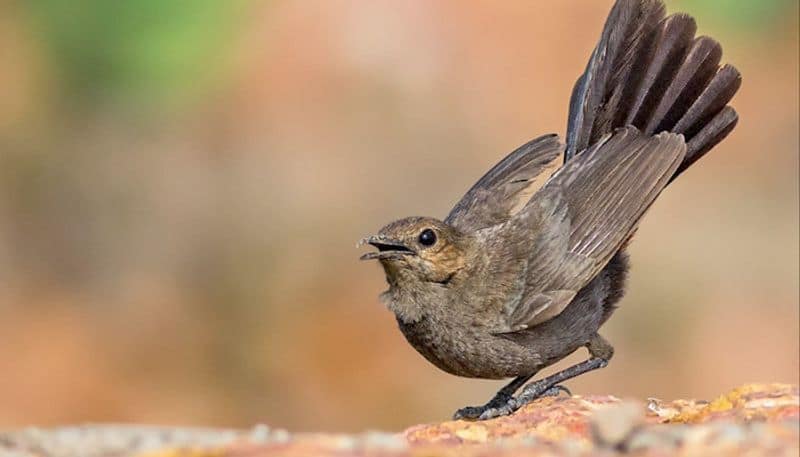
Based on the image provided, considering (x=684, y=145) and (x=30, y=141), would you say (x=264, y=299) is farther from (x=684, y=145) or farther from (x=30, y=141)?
(x=684, y=145)

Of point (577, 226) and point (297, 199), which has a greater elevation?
point (297, 199)

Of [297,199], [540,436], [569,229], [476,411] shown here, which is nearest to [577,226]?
[569,229]

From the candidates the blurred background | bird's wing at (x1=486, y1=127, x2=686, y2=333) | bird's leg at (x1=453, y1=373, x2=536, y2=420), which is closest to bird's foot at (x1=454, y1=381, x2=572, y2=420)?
bird's leg at (x1=453, y1=373, x2=536, y2=420)

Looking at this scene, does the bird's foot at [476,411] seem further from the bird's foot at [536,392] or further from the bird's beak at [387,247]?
the bird's beak at [387,247]

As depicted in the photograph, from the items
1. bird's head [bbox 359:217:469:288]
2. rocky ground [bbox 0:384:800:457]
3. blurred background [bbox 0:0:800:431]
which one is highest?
blurred background [bbox 0:0:800:431]

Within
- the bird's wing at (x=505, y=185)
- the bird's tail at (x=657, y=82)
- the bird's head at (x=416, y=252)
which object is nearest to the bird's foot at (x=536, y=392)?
the bird's head at (x=416, y=252)

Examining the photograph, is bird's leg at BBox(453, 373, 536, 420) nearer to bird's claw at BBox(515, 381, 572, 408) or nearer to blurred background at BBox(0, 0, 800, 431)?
bird's claw at BBox(515, 381, 572, 408)

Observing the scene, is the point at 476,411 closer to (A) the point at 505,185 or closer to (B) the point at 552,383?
(B) the point at 552,383

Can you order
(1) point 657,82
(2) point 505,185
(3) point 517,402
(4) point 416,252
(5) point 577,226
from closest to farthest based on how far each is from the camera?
(3) point 517,402
(4) point 416,252
(5) point 577,226
(1) point 657,82
(2) point 505,185
